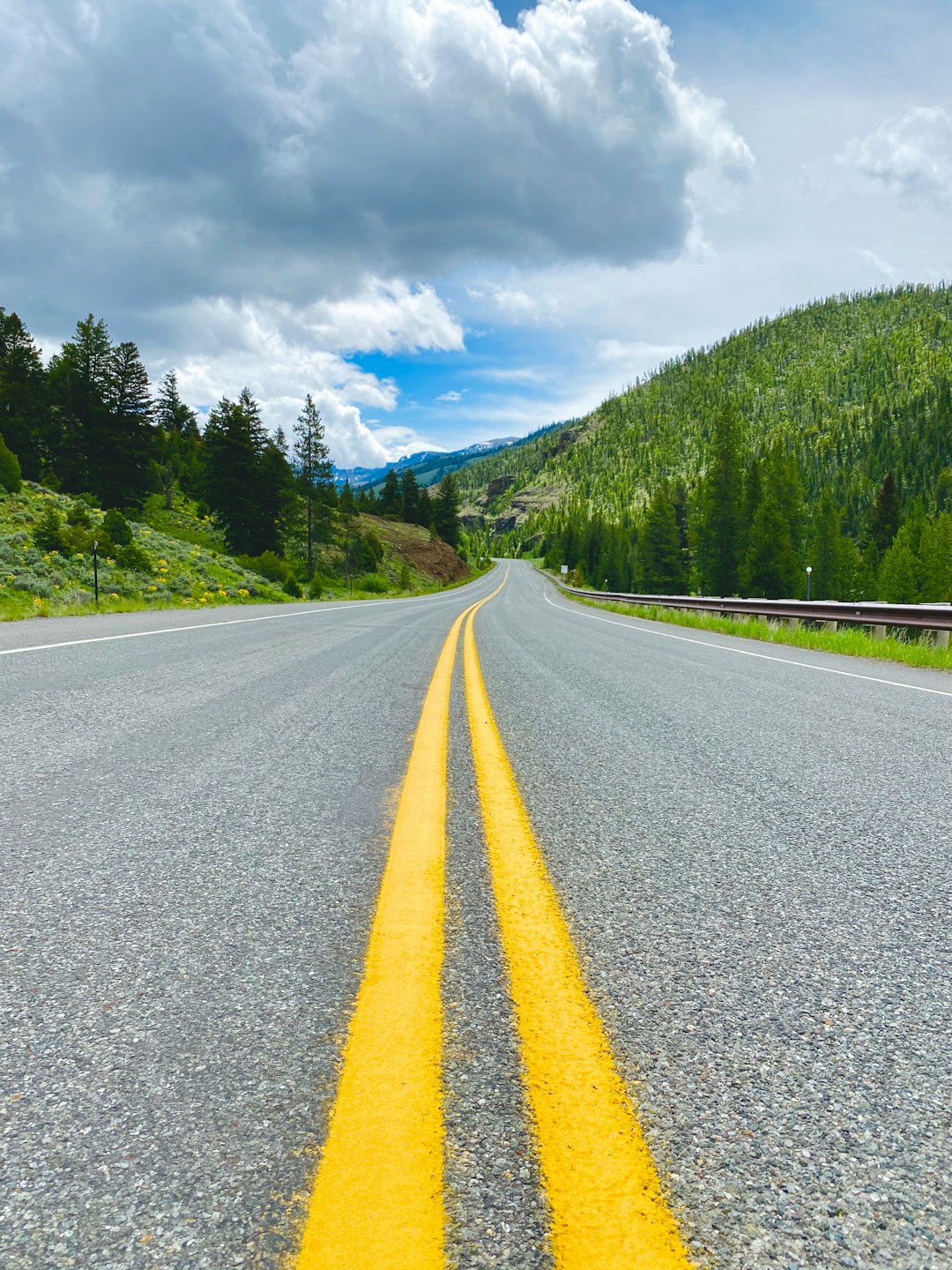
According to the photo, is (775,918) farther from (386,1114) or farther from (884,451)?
(884,451)

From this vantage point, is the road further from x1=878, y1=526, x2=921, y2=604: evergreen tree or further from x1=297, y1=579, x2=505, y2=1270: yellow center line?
x1=878, y1=526, x2=921, y2=604: evergreen tree

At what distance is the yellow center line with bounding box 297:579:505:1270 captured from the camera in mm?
835

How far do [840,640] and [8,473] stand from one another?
2300 cm

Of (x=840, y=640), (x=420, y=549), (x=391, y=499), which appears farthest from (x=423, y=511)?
(x=840, y=640)

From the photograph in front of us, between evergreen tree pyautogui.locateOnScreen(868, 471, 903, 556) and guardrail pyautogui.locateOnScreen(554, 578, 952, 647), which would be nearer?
guardrail pyautogui.locateOnScreen(554, 578, 952, 647)

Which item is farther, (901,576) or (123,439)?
(901,576)

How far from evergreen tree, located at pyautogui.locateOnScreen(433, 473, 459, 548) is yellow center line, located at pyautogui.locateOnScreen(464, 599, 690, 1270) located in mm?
87140

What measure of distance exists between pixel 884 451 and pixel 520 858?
165m

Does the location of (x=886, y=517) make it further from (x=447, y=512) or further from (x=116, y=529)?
(x=116, y=529)

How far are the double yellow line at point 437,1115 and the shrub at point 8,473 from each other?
23595 millimetres

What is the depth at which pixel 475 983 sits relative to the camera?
4.75 ft

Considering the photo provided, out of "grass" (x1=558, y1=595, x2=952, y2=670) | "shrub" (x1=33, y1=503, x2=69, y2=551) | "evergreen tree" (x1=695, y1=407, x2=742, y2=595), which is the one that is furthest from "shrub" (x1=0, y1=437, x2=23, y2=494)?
"evergreen tree" (x1=695, y1=407, x2=742, y2=595)

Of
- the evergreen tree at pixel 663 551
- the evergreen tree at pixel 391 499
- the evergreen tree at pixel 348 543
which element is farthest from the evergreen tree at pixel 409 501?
the evergreen tree at pixel 348 543

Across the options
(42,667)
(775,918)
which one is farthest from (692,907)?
(42,667)
